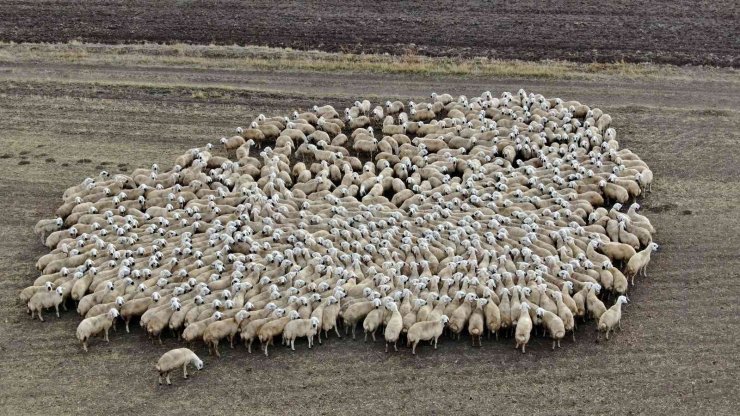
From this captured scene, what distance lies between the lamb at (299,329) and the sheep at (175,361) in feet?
6.31

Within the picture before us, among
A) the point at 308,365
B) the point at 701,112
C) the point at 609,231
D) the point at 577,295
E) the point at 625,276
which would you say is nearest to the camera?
the point at 308,365

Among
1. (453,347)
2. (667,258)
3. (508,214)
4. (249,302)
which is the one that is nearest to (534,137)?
(508,214)

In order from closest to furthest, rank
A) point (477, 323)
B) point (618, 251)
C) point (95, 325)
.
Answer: point (477, 323), point (95, 325), point (618, 251)

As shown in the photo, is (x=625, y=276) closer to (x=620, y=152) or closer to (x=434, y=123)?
(x=620, y=152)

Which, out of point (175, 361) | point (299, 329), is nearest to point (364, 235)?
point (299, 329)

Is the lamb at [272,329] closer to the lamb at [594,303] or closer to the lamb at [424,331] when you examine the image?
the lamb at [424,331]

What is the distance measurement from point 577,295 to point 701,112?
44.1ft

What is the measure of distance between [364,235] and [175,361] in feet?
19.4

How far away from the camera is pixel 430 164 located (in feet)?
79.8

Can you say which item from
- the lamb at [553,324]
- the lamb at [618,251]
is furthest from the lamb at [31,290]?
the lamb at [618,251]

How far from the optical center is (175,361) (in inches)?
661

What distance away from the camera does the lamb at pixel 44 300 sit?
1870 centimetres

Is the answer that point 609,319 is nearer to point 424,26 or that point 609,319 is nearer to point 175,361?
point 175,361

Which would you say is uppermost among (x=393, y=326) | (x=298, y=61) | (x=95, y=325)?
(x=298, y=61)
